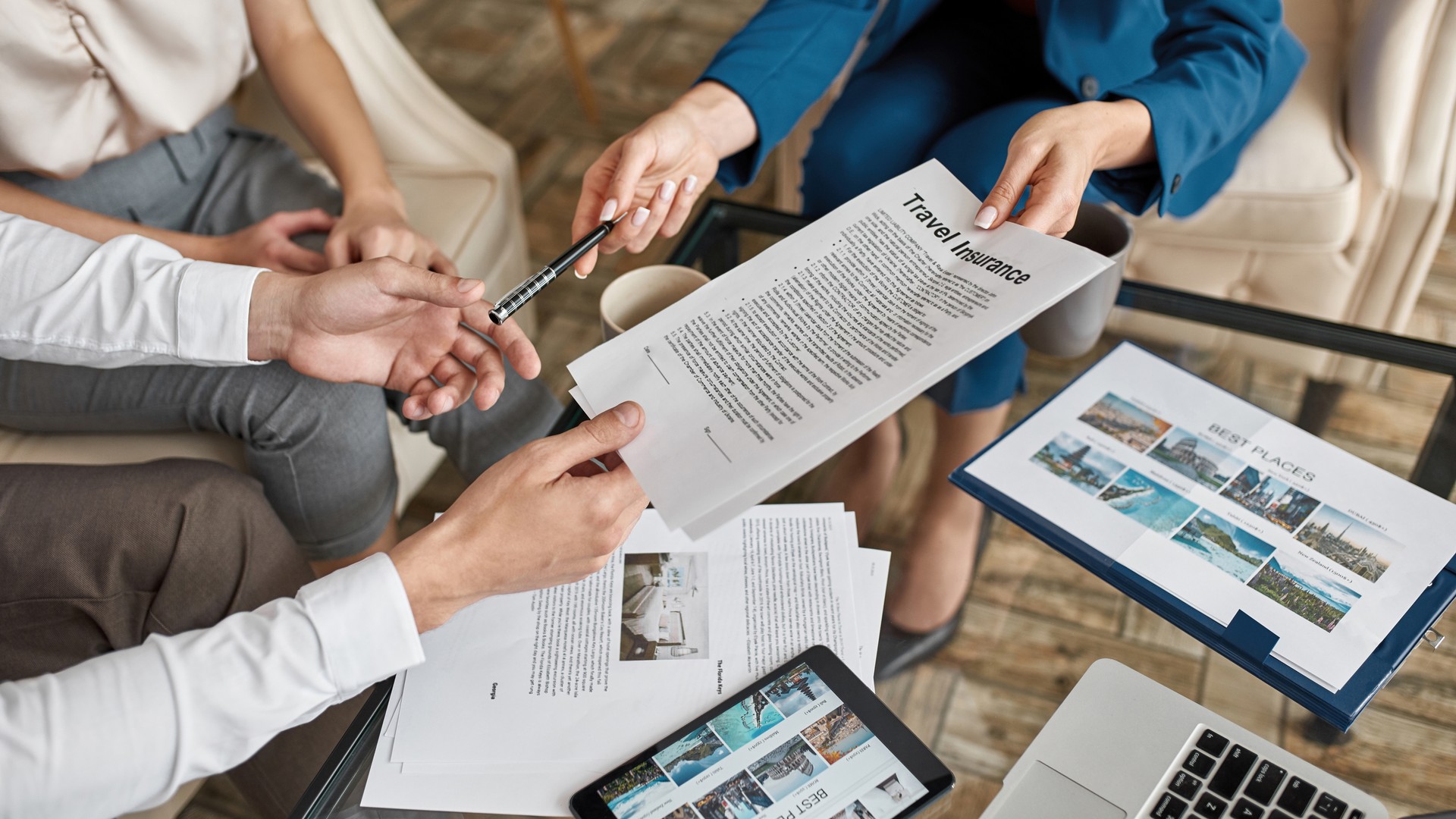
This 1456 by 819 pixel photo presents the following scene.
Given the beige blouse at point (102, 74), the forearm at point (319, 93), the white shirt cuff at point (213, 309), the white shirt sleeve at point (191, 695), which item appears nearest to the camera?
the white shirt sleeve at point (191, 695)

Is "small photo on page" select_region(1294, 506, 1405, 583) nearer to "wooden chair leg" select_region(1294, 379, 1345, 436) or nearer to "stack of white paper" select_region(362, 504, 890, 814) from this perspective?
"wooden chair leg" select_region(1294, 379, 1345, 436)

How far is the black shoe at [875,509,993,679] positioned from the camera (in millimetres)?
594

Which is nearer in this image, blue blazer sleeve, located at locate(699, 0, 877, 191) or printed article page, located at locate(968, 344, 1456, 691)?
printed article page, located at locate(968, 344, 1456, 691)

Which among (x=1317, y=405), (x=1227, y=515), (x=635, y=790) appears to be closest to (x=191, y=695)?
(x=635, y=790)

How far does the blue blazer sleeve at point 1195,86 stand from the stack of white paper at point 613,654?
15.5 inches

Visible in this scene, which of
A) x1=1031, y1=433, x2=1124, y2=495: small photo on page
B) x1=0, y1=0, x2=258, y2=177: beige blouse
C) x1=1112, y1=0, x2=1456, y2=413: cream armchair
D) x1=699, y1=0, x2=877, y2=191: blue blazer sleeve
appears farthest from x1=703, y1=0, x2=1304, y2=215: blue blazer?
x1=0, y1=0, x2=258, y2=177: beige blouse

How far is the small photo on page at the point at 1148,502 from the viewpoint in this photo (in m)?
0.64

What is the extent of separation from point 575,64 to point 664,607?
56.2 inches

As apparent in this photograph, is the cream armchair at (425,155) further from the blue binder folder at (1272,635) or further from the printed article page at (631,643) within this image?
the blue binder folder at (1272,635)

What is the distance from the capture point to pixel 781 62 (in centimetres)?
90

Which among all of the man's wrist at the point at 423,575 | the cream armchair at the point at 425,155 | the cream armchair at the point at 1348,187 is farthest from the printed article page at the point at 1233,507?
the cream armchair at the point at 425,155

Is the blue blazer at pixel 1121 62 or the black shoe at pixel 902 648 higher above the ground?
the blue blazer at pixel 1121 62

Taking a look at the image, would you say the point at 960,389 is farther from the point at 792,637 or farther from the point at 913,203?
the point at 792,637

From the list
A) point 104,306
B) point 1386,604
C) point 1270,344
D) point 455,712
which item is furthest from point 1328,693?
point 104,306
